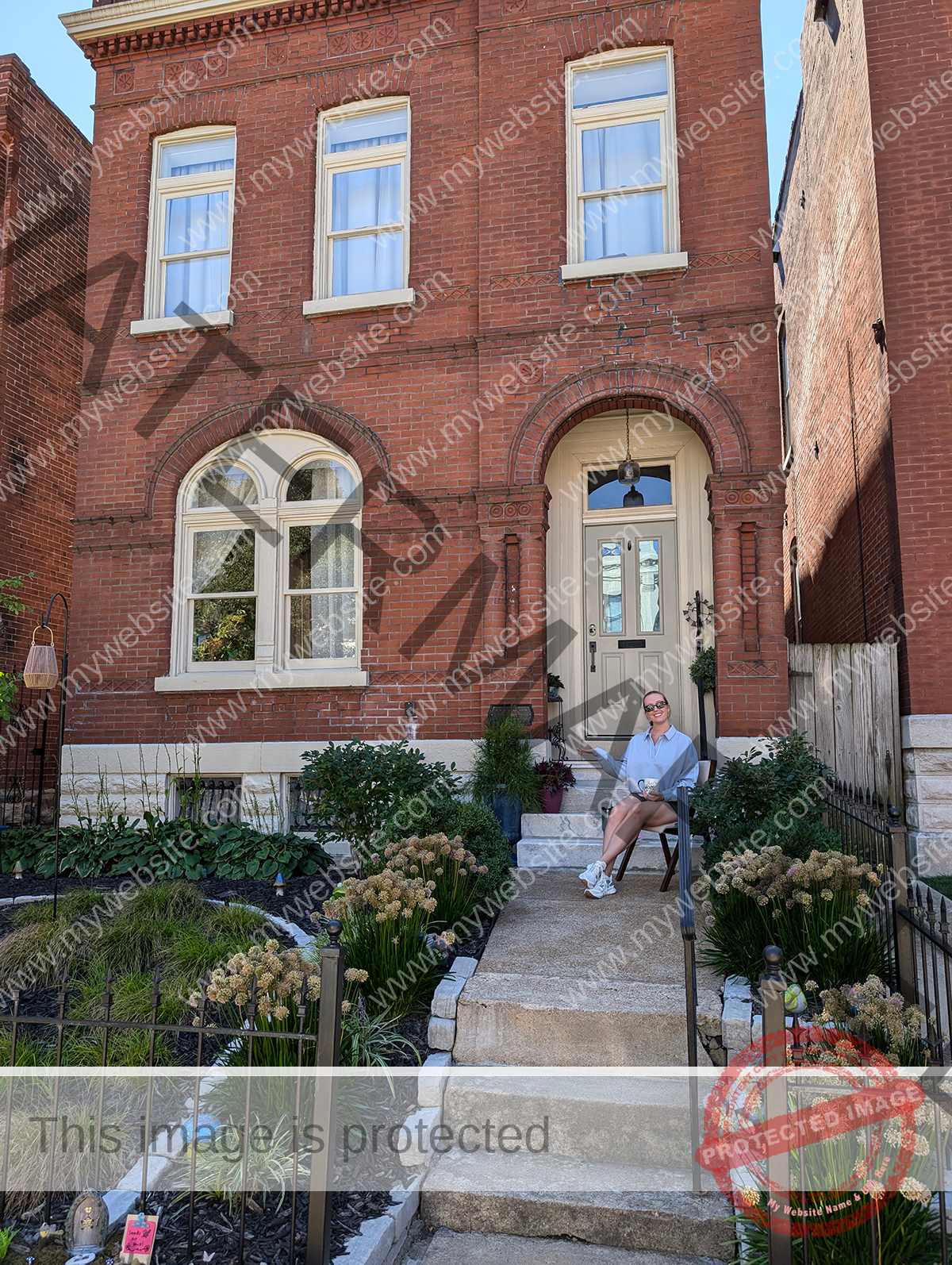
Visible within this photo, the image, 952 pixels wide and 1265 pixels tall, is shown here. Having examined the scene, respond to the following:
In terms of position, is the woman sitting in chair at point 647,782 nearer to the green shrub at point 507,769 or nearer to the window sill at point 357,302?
the green shrub at point 507,769

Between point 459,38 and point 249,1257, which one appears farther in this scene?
point 459,38

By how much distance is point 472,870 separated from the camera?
20.5 feet

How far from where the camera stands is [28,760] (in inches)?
457

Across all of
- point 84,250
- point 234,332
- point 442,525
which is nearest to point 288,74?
point 234,332

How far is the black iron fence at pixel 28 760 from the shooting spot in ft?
36.8

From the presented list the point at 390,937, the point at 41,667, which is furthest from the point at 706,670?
the point at 41,667

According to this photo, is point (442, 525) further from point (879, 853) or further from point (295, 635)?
point (879, 853)

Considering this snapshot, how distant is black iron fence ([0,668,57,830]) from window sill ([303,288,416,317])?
5.78 m

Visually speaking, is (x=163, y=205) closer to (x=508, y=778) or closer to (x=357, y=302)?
(x=357, y=302)

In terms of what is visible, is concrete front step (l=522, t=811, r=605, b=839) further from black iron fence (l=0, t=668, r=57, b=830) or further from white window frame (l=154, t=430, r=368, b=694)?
black iron fence (l=0, t=668, r=57, b=830)

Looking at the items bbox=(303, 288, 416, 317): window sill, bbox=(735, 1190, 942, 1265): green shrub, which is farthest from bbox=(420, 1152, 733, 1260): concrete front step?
bbox=(303, 288, 416, 317): window sill

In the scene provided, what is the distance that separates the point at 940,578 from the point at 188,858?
7.19m

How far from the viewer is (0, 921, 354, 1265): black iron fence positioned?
3.20 meters

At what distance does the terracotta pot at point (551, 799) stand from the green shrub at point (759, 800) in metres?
1.60
